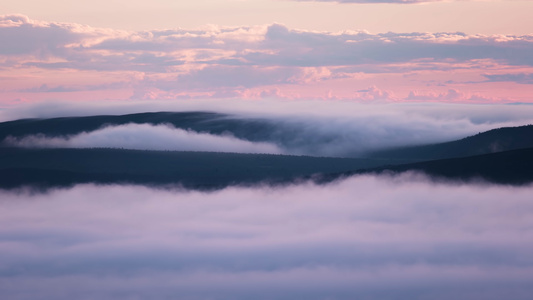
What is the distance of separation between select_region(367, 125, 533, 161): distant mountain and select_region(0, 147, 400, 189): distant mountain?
10.9 metres

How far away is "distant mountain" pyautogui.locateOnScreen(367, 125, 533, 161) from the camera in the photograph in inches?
6235

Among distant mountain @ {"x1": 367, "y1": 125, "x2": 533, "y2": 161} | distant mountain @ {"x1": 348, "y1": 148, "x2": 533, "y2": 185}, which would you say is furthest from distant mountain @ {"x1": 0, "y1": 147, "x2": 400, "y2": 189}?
distant mountain @ {"x1": 348, "y1": 148, "x2": 533, "y2": 185}

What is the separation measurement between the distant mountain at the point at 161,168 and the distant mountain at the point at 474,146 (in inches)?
429

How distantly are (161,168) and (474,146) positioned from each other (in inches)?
1876

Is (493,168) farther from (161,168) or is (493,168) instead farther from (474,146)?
(161,168)

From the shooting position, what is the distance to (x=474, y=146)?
→ 16862 cm

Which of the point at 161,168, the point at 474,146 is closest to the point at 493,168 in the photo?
the point at 474,146

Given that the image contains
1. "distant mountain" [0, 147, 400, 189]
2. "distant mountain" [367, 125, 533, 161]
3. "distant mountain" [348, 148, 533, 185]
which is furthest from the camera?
"distant mountain" [367, 125, 533, 161]

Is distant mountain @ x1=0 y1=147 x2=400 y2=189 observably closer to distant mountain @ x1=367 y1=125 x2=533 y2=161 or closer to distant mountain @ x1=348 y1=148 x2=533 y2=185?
distant mountain @ x1=367 y1=125 x2=533 y2=161

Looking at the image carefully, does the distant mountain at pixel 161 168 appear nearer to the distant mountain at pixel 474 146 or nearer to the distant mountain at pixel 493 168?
the distant mountain at pixel 474 146

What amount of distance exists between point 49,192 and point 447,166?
66.5 meters

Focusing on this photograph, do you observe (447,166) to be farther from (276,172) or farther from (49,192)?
(49,192)

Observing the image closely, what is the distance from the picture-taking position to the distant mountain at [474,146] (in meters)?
158

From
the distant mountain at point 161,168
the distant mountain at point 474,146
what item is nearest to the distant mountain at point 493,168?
the distant mountain at point 474,146
